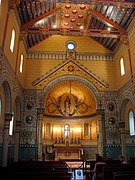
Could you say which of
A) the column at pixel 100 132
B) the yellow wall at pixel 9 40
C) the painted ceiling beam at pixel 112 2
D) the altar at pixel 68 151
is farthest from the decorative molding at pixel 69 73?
the painted ceiling beam at pixel 112 2

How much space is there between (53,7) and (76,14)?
244 cm

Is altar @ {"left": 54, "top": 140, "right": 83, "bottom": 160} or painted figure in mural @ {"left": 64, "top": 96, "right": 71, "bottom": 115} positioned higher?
painted figure in mural @ {"left": 64, "top": 96, "right": 71, "bottom": 115}

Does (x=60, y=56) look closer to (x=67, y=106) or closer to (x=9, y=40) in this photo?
(x=67, y=106)

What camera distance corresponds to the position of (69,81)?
22469 millimetres

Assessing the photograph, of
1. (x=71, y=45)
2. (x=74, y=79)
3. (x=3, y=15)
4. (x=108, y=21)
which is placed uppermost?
(x=108, y=21)

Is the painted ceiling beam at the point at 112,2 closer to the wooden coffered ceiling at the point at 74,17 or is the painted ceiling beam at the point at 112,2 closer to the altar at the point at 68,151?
the wooden coffered ceiling at the point at 74,17

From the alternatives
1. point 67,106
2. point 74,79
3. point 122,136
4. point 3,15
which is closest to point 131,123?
point 122,136

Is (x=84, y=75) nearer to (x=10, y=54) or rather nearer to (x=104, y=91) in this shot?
(x=104, y=91)

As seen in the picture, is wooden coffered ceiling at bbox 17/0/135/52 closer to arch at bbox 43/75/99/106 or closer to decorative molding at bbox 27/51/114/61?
decorative molding at bbox 27/51/114/61

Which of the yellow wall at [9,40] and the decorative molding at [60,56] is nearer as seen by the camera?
the yellow wall at [9,40]

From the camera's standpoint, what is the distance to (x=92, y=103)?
24.3m

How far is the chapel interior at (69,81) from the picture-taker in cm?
1769

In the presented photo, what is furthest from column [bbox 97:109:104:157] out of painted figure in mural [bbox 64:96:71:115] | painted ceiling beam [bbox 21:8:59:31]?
painted ceiling beam [bbox 21:8:59:31]

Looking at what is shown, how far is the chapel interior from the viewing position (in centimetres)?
1769
